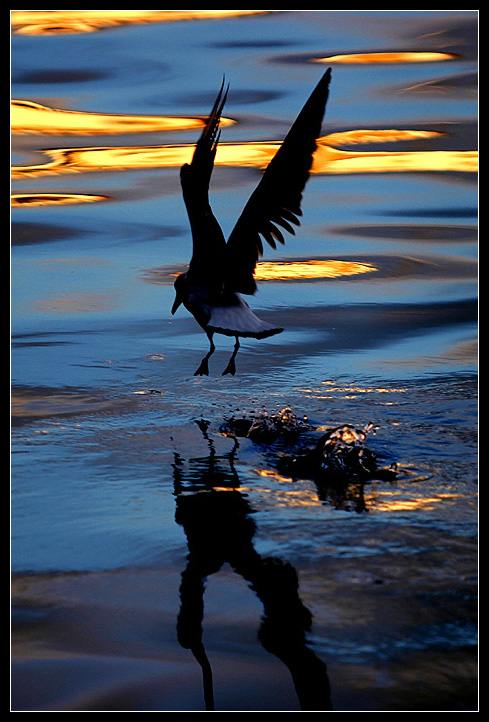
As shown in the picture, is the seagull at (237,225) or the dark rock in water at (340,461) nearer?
the dark rock in water at (340,461)

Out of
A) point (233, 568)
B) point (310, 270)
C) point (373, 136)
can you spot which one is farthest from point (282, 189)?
point (373, 136)

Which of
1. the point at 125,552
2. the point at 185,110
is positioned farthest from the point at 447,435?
the point at 185,110

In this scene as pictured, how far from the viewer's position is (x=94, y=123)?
11.4 meters

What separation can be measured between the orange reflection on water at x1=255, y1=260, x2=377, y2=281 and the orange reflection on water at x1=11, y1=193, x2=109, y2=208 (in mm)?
2073

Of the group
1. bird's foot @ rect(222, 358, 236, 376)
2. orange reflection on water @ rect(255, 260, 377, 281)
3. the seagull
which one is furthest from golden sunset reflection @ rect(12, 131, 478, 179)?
bird's foot @ rect(222, 358, 236, 376)

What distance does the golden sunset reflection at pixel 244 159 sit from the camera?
10.3 m

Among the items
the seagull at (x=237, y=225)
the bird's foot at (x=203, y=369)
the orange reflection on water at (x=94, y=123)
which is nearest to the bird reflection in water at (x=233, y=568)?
the bird's foot at (x=203, y=369)

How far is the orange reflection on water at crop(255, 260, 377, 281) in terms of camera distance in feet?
27.3

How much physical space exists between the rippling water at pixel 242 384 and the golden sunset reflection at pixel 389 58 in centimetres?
4

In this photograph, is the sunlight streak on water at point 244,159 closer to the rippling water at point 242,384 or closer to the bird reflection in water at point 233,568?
the rippling water at point 242,384

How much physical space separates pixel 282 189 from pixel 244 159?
4.67 meters

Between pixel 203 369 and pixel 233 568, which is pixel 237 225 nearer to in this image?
pixel 203 369

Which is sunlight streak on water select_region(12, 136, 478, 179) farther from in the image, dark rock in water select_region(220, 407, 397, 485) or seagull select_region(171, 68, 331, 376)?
dark rock in water select_region(220, 407, 397, 485)
